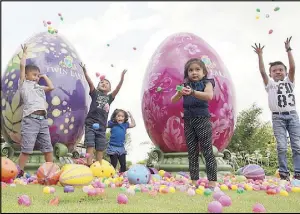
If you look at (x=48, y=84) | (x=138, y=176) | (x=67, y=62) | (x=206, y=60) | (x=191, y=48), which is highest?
(x=191, y=48)

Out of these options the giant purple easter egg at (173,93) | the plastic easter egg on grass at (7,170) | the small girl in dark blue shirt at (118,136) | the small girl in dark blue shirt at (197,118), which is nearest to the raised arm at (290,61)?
the giant purple easter egg at (173,93)

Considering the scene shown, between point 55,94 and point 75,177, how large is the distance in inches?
109

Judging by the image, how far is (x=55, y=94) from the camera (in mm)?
6535

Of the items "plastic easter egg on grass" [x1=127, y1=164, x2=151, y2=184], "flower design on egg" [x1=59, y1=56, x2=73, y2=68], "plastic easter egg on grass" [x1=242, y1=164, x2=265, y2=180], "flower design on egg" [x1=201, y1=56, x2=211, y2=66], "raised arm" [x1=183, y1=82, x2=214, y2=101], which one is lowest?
"plastic easter egg on grass" [x1=242, y1=164, x2=265, y2=180]

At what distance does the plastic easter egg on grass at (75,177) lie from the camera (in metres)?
4.05

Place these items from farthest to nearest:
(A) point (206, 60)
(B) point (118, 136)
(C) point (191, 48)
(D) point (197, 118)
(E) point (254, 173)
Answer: (B) point (118, 136)
(C) point (191, 48)
(A) point (206, 60)
(E) point (254, 173)
(D) point (197, 118)

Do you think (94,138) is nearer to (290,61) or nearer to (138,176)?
(138,176)

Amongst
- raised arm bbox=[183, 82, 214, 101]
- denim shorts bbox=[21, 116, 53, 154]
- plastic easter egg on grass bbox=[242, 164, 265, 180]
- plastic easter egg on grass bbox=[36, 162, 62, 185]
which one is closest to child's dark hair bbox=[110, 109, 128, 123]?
denim shorts bbox=[21, 116, 53, 154]

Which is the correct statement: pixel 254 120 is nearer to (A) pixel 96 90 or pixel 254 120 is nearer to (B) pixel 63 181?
(A) pixel 96 90

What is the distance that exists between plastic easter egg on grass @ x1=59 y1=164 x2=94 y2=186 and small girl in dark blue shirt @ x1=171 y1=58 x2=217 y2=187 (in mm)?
1139

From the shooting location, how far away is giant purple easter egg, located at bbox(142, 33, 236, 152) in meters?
6.48

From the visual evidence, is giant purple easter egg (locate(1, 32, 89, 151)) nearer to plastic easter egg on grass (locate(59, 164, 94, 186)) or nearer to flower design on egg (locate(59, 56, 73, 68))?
Result: flower design on egg (locate(59, 56, 73, 68))

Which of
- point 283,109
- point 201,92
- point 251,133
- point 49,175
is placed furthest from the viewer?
point 251,133

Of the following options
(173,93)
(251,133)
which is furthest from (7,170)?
(251,133)
